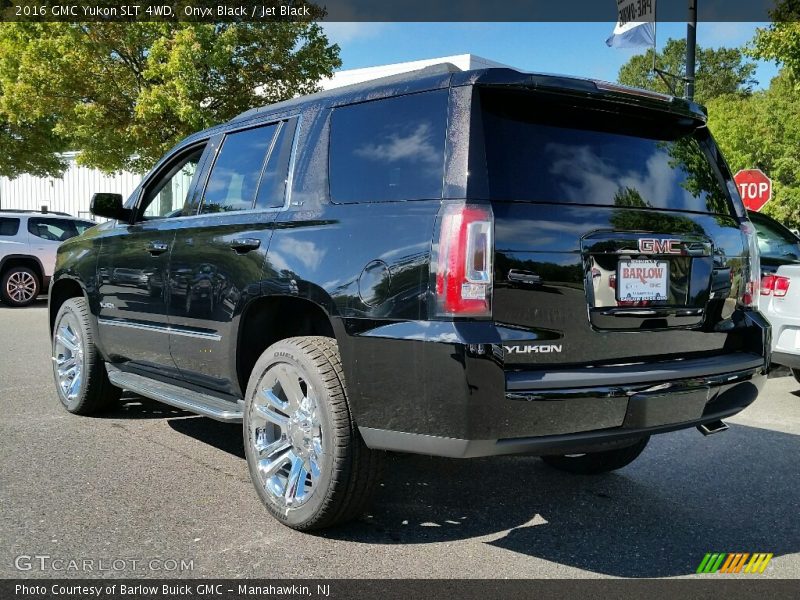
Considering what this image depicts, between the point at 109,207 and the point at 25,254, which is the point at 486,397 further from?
the point at 25,254

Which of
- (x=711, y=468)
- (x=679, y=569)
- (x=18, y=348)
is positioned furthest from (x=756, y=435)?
(x=18, y=348)

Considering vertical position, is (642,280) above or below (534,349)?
above

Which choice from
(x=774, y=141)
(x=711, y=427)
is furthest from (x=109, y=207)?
(x=774, y=141)

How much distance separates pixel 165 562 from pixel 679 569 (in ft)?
6.89

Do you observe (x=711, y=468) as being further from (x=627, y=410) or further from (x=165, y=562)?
(x=165, y=562)

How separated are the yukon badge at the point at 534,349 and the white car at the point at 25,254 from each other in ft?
44.4

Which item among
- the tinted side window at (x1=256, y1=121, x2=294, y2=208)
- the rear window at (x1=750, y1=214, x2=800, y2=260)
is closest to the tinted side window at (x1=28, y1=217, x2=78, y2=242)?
the rear window at (x1=750, y1=214, x2=800, y2=260)

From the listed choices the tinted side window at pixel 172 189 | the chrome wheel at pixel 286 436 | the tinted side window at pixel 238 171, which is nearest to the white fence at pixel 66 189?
the tinted side window at pixel 172 189

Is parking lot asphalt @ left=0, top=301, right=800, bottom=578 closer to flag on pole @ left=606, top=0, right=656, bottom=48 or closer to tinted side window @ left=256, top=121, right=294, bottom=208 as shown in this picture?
tinted side window @ left=256, top=121, right=294, bottom=208

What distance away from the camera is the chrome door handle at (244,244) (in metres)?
3.78

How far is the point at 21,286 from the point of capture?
14.6 m

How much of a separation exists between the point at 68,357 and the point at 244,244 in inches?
104

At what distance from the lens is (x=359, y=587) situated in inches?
119

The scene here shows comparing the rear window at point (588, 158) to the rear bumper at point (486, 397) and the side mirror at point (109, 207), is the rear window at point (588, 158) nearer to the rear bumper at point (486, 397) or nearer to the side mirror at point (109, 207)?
the rear bumper at point (486, 397)
